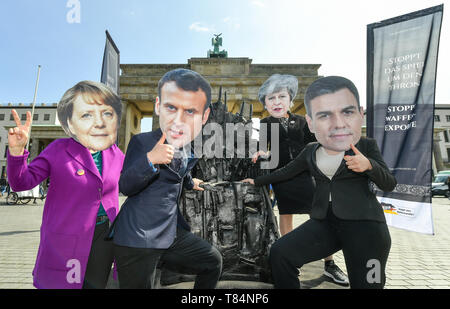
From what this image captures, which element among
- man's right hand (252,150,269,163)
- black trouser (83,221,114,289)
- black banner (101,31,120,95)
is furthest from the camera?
black banner (101,31,120,95)

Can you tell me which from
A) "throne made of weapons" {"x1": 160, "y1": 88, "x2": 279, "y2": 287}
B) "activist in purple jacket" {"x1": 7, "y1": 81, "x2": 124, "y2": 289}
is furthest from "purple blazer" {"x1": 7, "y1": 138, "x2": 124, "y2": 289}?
"throne made of weapons" {"x1": 160, "y1": 88, "x2": 279, "y2": 287}

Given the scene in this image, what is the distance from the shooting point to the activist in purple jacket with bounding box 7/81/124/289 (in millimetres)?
1687

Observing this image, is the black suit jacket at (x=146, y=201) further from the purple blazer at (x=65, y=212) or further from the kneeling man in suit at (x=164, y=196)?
the purple blazer at (x=65, y=212)

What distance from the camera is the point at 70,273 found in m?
1.70

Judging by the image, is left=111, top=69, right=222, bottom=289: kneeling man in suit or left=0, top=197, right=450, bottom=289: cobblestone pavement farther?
left=0, top=197, right=450, bottom=289: cobblestone pavement

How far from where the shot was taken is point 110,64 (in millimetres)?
4512

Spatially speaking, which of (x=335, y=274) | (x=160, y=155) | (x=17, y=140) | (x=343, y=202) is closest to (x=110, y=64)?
(x=17, y=140)

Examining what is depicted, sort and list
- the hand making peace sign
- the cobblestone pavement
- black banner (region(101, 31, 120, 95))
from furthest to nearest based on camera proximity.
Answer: black banner (region(101, 31, 120, 95)), the cobblestone pavement, the hand making peace sign

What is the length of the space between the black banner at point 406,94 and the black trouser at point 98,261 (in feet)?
10.3

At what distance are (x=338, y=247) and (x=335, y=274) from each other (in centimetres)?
164

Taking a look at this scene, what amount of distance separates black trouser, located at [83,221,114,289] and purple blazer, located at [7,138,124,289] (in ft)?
0.23

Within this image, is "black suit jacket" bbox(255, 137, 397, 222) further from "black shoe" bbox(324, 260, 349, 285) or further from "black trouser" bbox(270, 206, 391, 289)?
"black shoe" bbox(324, 260, 349, 285)
